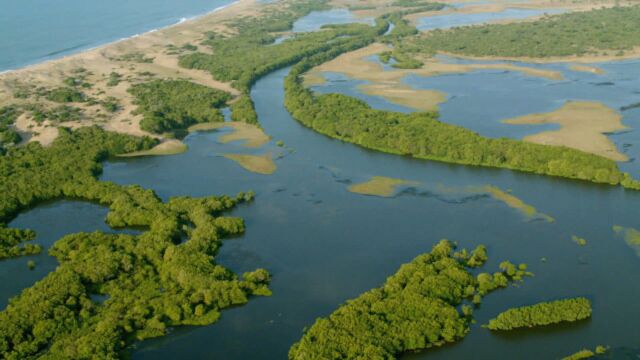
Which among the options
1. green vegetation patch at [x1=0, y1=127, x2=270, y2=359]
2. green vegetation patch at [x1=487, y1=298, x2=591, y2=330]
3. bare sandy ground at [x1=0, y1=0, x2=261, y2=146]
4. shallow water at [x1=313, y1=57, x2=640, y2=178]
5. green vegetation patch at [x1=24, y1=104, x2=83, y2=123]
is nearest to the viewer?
green vegetation patch at [x1=0, y1=127, x2=270, y2=359]

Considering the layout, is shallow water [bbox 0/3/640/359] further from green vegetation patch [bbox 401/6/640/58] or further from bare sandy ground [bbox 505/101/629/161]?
green vegetation patch [bbox 401/6/640/58]

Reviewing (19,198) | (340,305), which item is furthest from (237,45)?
(340,305)

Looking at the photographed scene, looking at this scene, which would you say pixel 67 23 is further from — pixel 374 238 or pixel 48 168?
pixel 374 238

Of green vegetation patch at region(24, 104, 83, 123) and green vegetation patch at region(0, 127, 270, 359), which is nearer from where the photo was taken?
green vegetation patch at region(0, 127, 270, 359)

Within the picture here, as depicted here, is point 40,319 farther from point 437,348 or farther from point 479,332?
point 479,332

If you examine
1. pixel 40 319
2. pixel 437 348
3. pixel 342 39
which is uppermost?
pixel 342 39

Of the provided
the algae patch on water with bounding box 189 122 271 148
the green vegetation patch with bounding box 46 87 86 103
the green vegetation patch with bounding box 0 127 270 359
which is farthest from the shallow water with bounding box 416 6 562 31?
the green vegetation patch with bounding box 0 127 270 359
